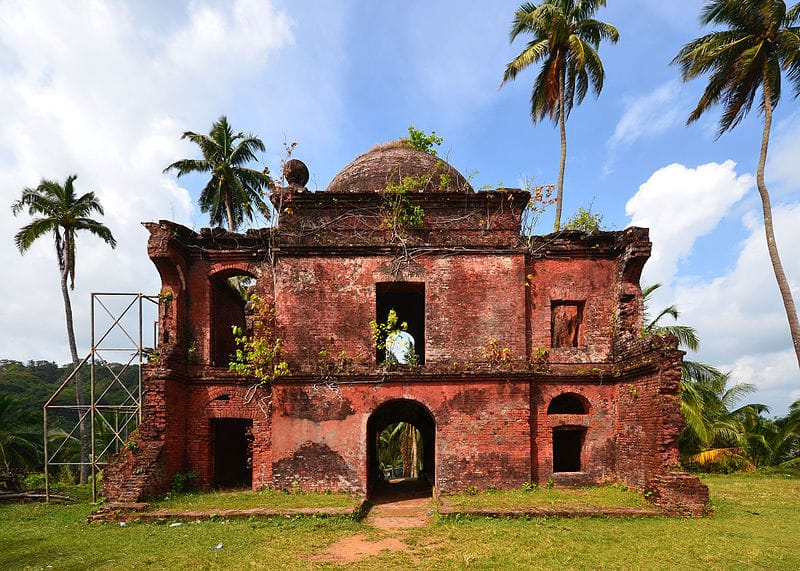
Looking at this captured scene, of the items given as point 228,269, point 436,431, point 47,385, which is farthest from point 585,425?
point 47,385

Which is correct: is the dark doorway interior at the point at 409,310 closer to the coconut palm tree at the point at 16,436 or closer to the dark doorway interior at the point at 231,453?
the dark doorway interior at the point at 231,453

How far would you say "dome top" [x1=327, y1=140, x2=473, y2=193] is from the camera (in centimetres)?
1441

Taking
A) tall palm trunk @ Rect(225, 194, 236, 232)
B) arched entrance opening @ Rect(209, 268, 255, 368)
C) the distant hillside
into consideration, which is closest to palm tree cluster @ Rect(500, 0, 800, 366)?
arched entrance opening @ Rect(209, 268, 255, 368)

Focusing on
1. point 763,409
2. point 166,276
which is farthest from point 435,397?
point 763,409

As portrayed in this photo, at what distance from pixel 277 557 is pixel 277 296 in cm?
627

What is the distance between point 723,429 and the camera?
18.8 meters

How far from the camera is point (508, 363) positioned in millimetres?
12125

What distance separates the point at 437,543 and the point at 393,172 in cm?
920

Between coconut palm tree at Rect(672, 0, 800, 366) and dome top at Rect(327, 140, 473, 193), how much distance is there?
8596 mm

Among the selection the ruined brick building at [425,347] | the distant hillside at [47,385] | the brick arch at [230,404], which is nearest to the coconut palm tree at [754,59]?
the ruined brick building at [425,347]

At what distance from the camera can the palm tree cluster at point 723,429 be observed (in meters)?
18.3

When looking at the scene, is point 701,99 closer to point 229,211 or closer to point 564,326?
point 564,326

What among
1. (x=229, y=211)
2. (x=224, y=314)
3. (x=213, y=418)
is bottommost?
(x=213, y=418)

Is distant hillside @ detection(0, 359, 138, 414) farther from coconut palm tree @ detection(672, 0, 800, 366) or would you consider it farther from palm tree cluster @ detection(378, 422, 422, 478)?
coconut palm tree @ detection(672, 0, 800, 366)
